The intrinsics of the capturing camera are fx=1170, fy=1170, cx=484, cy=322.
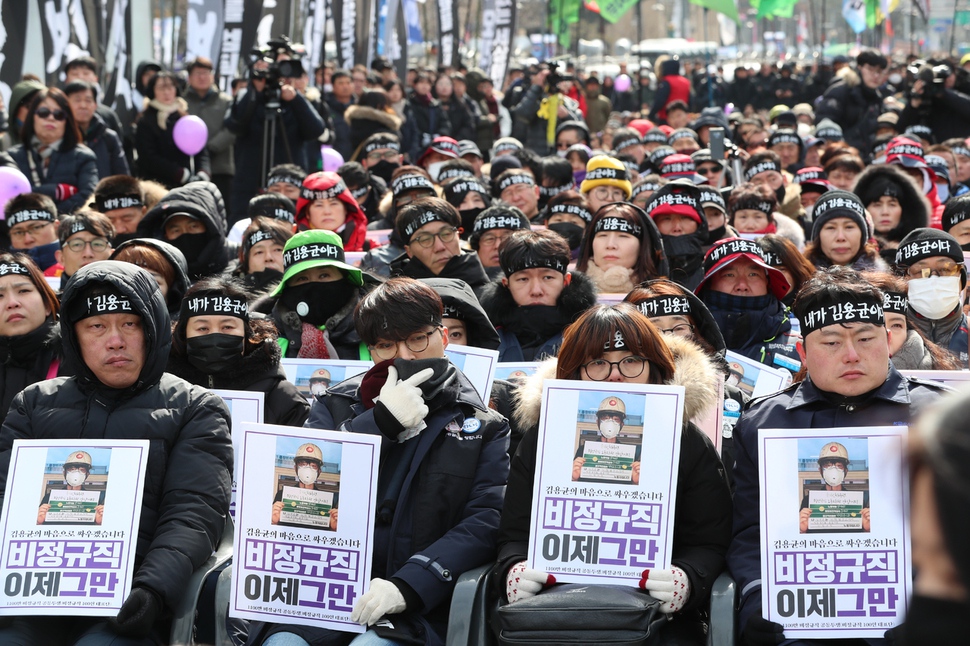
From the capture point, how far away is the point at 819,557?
3.22 meters

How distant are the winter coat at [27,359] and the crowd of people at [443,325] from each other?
0.01 m

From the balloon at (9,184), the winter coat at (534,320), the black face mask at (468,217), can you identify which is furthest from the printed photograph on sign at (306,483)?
the balloon at (9,184)

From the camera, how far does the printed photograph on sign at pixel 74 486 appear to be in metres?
3.51

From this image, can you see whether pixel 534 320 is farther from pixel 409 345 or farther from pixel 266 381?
pixel 409 345

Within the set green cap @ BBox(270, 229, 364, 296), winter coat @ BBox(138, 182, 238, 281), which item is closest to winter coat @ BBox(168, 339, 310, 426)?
green cap @ BBox(270, 229, 364, 296)

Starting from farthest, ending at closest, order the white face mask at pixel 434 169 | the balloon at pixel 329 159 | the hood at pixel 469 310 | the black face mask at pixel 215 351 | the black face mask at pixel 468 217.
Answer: the balloon at pixel 329 159 < the white face mask at pixel 434 169 < the black face mask at pixel 468 217 < the hood at pixel 469 310 < the black face mask at pixel 215 351

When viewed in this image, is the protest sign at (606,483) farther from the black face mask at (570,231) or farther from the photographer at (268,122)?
the photographer at (268,122)

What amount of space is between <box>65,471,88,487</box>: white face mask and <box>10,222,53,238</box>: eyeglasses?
4420 millimetres

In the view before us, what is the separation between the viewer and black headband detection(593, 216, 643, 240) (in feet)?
21.4

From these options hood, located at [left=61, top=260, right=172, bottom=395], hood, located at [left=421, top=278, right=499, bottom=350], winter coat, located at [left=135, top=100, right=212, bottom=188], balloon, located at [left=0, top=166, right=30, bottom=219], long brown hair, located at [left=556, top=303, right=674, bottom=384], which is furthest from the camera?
winter coat, located at [left=135, top=100, right=212, bottom=188]

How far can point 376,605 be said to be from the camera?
11.3 ft

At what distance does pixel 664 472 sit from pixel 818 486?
0.43 metres

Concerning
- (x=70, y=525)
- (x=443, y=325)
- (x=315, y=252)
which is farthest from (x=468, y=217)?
(x=70, y=525)

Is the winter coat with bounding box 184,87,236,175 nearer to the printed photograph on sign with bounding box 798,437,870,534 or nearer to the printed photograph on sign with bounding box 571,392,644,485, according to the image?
the printed photograph on sign with bounding box 571,392,644,485
